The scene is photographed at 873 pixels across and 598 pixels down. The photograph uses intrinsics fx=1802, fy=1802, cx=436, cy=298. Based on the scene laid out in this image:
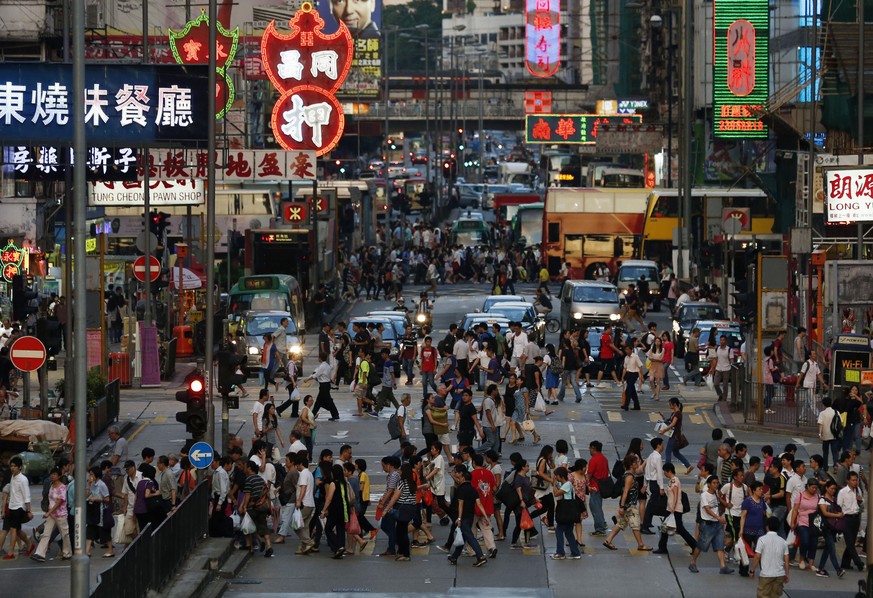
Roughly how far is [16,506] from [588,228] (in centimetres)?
4754

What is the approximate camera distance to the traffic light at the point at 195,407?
26.5 metres

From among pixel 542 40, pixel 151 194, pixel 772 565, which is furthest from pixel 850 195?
pixel 542 40

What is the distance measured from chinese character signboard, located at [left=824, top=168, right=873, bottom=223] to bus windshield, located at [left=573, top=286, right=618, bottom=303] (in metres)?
10.9

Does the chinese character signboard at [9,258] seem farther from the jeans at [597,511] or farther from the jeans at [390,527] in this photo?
the jeans at [597,511]

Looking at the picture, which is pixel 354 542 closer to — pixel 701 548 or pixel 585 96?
pixel 701 548

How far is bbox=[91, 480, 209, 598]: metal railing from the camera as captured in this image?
1745cm

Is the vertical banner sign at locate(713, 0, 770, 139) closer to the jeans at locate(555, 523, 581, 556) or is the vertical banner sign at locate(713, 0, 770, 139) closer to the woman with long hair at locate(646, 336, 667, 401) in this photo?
the woman with long hair at locate(646, 336, 667, 401)

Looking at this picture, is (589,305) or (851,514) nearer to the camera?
(851,514)

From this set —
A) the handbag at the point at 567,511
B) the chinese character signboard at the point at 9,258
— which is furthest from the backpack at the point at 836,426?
the chinese character signboard at the point at 9,258

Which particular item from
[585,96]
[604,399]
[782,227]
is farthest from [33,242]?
[585,96]

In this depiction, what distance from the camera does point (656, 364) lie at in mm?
38781

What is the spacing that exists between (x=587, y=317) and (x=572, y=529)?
1042 inches

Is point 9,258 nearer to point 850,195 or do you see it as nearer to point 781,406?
point 850,195

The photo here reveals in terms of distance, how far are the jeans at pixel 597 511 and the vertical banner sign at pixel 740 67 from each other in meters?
47.8
